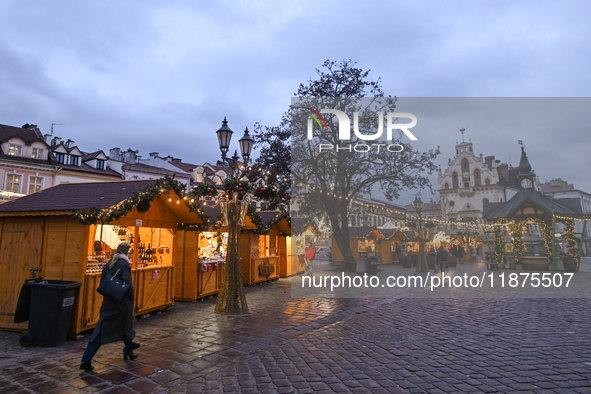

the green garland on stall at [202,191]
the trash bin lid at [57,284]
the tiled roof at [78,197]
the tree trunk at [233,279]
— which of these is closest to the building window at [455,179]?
the tree trunk at [233,279]

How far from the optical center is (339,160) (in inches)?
807

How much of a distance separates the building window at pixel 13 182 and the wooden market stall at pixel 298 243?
2302cm

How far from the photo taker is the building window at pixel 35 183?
29.8 m

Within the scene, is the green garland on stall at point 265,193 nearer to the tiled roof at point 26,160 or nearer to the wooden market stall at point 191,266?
the wooden market stall at point 191,266

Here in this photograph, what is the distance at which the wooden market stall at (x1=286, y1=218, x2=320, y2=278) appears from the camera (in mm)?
19547

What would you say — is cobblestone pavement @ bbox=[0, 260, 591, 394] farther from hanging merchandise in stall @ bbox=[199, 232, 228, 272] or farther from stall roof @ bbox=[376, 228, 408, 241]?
stall roof @ bbox=[376, 228, 408, 241]

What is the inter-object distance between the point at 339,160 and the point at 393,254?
11.8 meters

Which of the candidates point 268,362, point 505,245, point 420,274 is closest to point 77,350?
point 268,362

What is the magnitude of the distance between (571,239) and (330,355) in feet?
68.3

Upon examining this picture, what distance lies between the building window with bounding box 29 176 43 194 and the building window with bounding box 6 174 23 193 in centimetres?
74

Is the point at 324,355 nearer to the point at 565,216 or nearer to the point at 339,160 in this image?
the point at 339,160

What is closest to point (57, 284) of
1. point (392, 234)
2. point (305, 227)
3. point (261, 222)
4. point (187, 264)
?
point (187, 264)

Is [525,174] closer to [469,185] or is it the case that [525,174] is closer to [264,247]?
[469,185]

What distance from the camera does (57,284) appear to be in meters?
6.73
